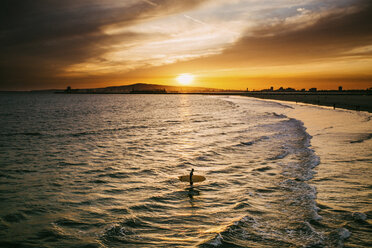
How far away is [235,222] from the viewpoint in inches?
316

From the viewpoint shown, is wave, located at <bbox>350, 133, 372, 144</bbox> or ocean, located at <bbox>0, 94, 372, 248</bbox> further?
wave, located at <bbox>350, 133, 372, 144</bbox>

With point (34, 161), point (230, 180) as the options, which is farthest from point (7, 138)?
point (230, 180)

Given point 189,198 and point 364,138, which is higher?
point 364,138

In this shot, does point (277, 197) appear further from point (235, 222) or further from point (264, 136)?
point (264, 136)

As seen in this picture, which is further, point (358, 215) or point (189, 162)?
point (189, 162)

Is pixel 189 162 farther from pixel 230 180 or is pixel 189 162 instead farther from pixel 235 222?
pixel 235 222

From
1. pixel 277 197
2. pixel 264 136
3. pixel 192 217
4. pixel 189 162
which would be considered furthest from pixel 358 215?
pixel 264 136

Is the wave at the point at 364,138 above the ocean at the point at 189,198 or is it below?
above

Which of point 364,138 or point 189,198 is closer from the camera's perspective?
point 189,198

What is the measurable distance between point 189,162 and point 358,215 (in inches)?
389

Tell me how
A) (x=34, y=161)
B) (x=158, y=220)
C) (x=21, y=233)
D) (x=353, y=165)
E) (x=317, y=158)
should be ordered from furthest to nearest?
(x=34, y=161), (x=317, y=158), (x=353, y=165), (x=158, y=220), (x=21, y=233)

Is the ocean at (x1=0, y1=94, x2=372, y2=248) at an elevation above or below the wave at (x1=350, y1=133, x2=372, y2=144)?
below

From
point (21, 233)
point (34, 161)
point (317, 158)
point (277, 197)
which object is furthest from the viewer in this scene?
point (34, 161)

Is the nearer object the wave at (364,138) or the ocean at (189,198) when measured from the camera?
the ocean at (189,198)
